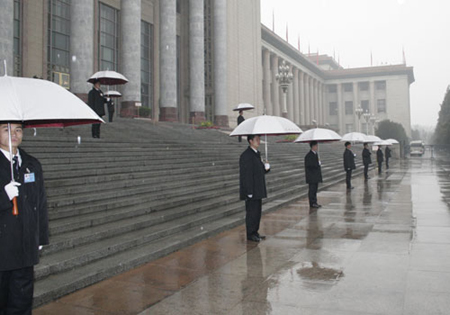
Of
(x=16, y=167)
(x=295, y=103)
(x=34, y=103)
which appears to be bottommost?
(x=16, y=167)

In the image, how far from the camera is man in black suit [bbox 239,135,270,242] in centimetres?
697

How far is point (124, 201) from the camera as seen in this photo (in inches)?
313

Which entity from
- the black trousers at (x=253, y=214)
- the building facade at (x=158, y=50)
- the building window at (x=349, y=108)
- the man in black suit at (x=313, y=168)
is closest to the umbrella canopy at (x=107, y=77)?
the building facade at (x=158, y=50)

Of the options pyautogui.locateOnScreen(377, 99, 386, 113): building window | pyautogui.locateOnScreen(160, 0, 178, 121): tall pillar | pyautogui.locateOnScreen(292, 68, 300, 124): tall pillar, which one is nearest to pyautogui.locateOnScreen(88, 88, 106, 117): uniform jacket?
pyautogui.locateOnScreen(160, 0, 178, 121): tall pillar

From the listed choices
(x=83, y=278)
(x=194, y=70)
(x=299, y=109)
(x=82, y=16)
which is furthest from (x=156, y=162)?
(x=299, y=109)

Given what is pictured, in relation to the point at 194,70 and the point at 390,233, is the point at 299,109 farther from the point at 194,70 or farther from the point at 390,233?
the point at 390,233

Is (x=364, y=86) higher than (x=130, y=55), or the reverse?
(x=364, y=86)

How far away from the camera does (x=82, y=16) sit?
67.1 ft

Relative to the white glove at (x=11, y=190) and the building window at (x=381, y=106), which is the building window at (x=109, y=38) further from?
the building window at (x=381, y=106)

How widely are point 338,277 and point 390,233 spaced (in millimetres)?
3083

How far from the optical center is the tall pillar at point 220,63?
1346 inches

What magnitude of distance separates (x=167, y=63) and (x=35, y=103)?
24.7 metres

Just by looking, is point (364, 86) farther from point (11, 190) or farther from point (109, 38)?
point (11, 190)

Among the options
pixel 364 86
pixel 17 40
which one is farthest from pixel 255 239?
pixel 364 86
